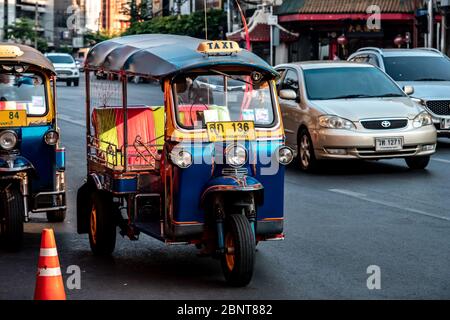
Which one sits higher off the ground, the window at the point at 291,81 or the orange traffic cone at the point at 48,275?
the window at the point at 291,81

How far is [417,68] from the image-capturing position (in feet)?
69.1

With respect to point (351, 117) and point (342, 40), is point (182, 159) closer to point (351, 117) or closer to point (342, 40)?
point (351, 117)

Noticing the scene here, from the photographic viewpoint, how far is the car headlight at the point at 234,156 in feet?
27.9

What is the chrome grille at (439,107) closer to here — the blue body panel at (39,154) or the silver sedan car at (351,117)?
the silver sedan car at (351,117)

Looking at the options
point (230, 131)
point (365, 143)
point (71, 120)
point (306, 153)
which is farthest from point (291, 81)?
point (71, 120)

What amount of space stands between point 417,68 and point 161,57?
13.0m

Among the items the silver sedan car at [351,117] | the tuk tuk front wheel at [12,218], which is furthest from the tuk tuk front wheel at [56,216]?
the silver sedan car at [351,117]

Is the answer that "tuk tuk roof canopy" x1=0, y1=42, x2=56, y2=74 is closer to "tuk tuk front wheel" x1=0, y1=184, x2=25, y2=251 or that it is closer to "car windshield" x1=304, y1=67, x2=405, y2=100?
"tuk tuk front wheel" x1=0, y1=184, x2=25, y2=251

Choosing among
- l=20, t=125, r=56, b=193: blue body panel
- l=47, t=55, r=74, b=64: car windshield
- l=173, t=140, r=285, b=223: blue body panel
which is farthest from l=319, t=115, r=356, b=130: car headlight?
l=47, t=55, r=74, b=64: car windshield

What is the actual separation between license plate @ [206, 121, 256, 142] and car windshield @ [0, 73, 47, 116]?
3.24m

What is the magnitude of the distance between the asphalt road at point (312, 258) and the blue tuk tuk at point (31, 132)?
1.36 ft
